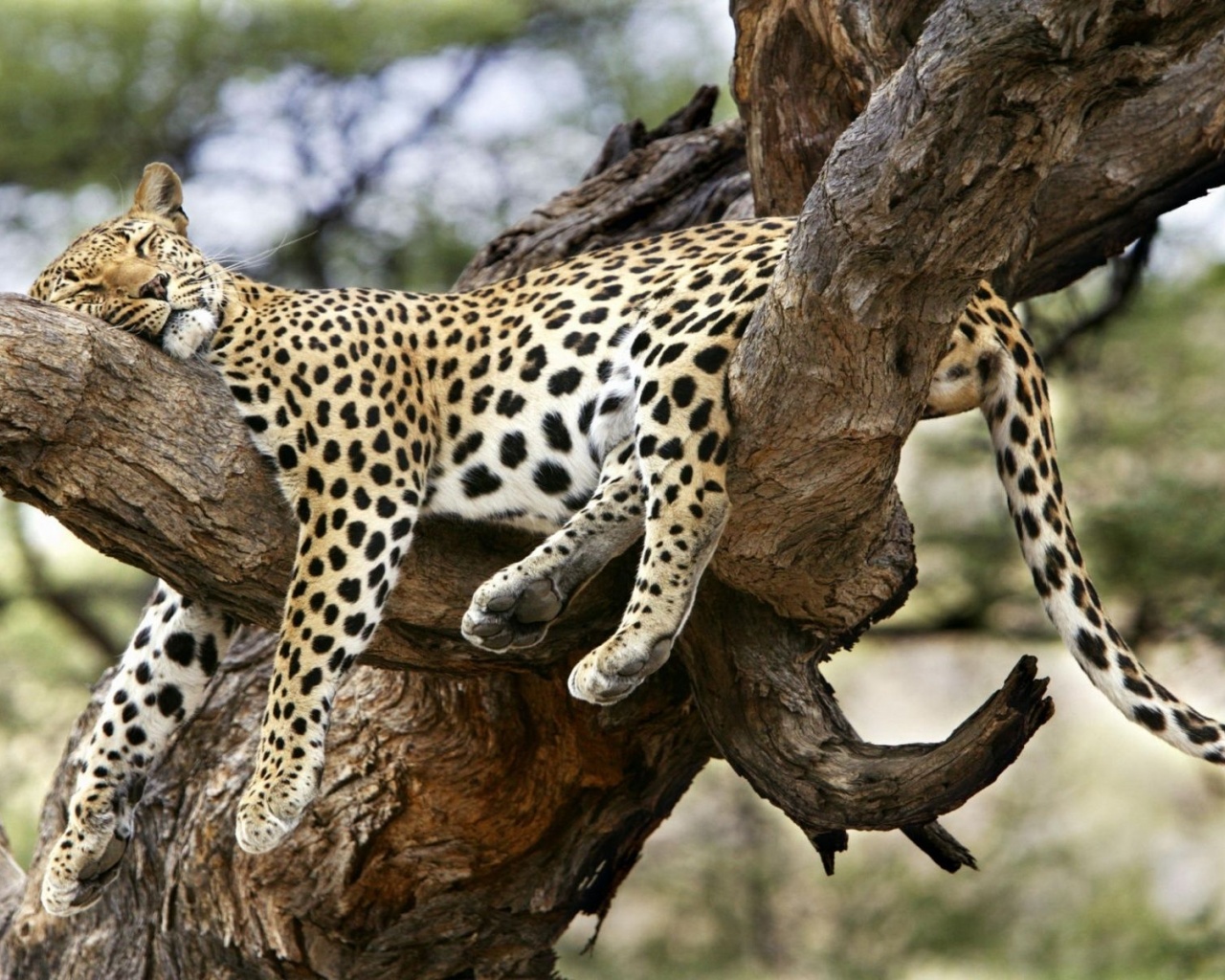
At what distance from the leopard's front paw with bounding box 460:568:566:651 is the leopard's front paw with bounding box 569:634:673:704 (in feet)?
0.65

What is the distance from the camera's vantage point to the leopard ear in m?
6.19

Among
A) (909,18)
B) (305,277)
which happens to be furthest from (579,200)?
(305,277)

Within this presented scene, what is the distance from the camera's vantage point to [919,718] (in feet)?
64.9

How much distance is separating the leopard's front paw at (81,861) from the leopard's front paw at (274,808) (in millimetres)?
873

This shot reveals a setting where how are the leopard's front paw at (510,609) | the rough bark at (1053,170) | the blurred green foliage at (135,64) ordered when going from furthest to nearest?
the blurred green foliage at (135,64), the rough bark at (1053,170), the leopard's front paw at (510,609)

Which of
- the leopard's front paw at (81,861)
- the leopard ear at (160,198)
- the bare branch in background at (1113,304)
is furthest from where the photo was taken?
the bare branch in background at (1113,304)

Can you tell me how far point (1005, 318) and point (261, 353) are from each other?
7.72ft

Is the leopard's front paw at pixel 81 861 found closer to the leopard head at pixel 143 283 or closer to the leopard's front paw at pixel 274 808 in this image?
the leopard's front paw at pixel 274 808

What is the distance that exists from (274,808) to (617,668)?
124cm

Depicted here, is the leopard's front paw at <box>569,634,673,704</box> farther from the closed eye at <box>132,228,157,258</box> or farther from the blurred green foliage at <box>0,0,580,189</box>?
the blurred green foliage at <box>0,0,580,189</box>

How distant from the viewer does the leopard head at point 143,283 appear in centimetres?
543

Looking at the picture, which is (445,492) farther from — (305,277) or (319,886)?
(305,277)

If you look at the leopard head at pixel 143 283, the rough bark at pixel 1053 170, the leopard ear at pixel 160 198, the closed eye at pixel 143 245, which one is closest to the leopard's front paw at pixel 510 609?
the leopard head at pixel 143 283

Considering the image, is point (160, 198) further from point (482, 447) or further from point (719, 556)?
point (719, 556)
